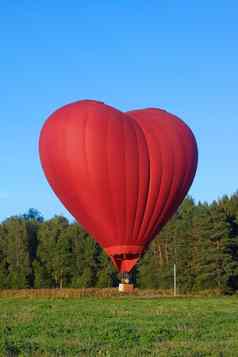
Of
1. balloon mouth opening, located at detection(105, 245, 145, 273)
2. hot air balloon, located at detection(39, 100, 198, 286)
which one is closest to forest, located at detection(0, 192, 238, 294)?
balloon mouth opening, located at detection(105, 245, 145, 273)

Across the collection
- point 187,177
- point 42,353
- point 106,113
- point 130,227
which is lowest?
point 42,353

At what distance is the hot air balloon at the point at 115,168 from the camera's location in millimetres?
29969

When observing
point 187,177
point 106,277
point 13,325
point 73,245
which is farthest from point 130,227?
point 73,245

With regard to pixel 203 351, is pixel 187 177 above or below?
above

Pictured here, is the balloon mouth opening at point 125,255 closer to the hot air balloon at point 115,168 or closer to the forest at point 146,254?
the hot air balloon at point 115,168

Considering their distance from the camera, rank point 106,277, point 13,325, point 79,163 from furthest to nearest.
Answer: point 106,277, point 79,163, point 13,325

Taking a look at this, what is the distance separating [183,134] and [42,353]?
800 inches

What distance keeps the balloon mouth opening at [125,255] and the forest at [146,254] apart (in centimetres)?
2121

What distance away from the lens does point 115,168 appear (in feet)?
99.4

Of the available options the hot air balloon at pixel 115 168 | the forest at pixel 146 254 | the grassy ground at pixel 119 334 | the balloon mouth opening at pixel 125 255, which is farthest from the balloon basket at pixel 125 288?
the forest at pixel 146 254

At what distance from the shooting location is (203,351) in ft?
41.9

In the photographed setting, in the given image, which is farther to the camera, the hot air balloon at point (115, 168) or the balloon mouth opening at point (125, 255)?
the balloon mouth opening at point (125, 255)

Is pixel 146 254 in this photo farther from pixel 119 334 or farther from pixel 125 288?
pixel 119 334

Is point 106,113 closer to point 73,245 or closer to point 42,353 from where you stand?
point 42,353
